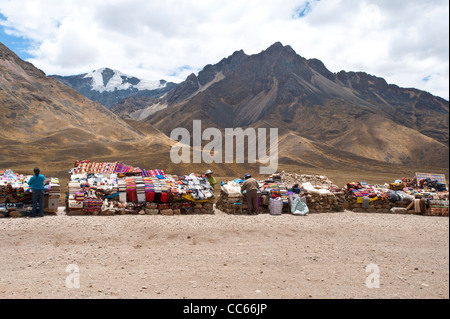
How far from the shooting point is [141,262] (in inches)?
247

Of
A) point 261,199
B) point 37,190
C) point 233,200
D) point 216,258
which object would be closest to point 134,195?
point 37,190

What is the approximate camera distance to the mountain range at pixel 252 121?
42.0 metres

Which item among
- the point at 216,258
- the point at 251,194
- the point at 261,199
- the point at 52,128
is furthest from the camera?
the point at 52,128

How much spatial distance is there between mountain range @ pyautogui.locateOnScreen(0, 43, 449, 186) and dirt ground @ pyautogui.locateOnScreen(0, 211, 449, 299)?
2216 cm

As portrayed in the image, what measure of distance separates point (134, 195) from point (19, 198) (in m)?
3.05

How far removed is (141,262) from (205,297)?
188cm

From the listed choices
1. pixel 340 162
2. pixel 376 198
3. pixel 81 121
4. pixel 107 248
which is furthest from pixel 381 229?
pixel 81 121

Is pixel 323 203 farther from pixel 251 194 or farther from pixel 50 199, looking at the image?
pixel 50 199

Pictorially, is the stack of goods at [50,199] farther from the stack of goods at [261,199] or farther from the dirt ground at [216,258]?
the stack of goods at [261,199]

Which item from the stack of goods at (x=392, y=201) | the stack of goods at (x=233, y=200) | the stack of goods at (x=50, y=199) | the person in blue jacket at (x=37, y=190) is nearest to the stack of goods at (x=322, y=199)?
the stack of goods at (x=392, y=201)

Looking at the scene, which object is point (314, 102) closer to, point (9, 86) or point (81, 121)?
point (81, 121)

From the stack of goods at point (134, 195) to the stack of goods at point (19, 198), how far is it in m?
0.45

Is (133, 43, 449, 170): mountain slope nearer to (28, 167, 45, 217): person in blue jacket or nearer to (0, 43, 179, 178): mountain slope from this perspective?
(0, 43, 179, 178): mountain slope

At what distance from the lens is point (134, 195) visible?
1025 cm
